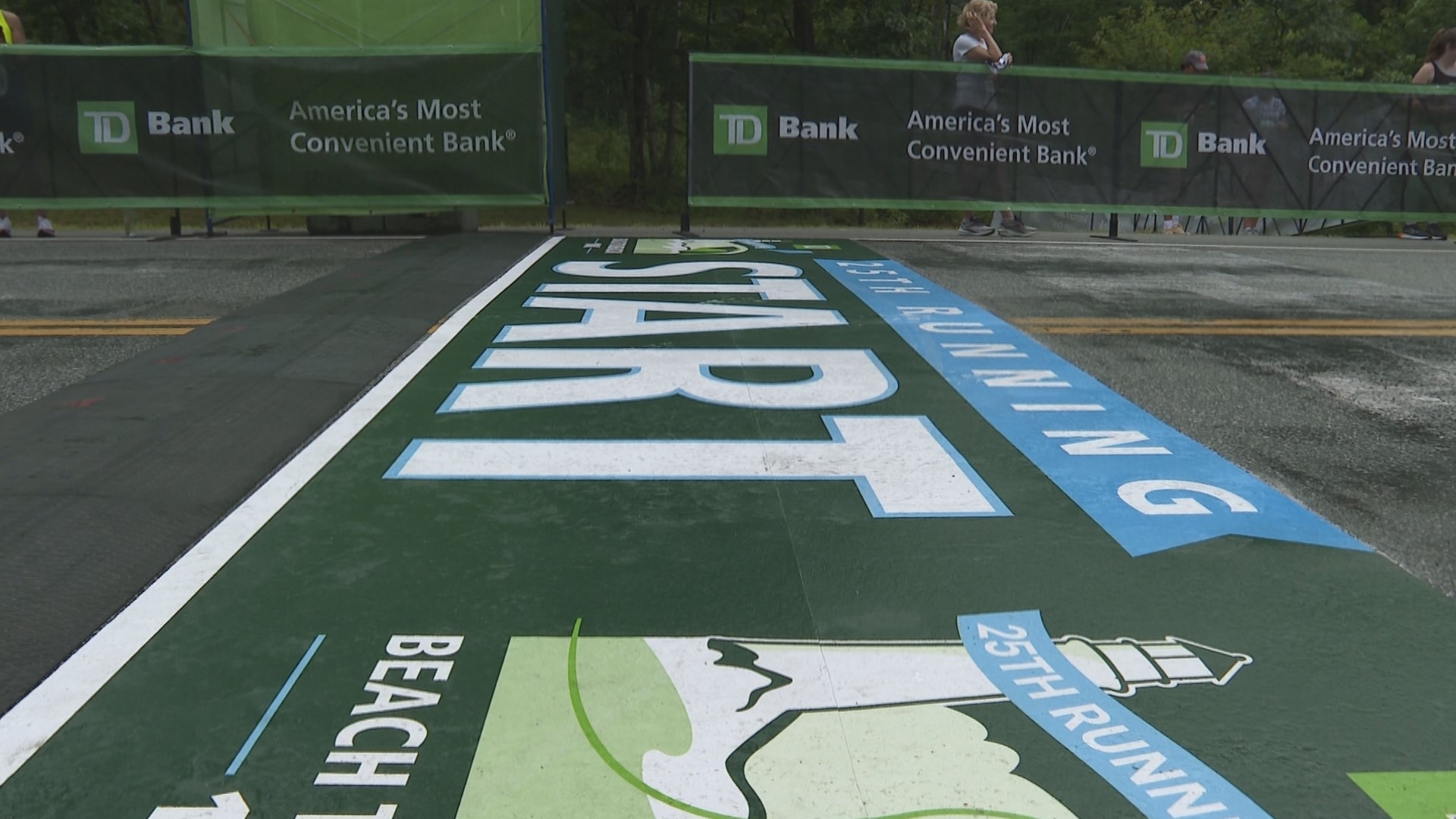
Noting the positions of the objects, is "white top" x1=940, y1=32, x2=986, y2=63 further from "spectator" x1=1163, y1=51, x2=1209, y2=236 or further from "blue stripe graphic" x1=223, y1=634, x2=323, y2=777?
"blue stripe graphic" x1=223, y1=634, x2=323, y2=777

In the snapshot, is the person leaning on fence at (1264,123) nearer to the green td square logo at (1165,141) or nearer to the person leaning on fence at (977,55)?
the green td square logo at (1165,141)

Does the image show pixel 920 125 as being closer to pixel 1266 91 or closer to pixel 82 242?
pixel 1266 91

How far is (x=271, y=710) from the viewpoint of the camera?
260 cm

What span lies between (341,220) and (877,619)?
11054 millimetres

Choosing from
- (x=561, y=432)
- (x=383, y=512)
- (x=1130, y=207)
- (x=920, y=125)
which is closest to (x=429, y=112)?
(x=920, y=125)

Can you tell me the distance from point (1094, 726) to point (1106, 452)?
229cm

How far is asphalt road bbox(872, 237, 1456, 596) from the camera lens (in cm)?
437

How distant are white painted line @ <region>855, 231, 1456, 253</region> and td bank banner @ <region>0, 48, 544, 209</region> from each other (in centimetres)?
389

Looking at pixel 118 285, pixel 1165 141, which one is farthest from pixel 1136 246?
pixel 118 285

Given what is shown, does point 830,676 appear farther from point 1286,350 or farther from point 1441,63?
point 1441,63

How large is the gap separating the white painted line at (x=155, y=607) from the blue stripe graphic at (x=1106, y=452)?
100 inches

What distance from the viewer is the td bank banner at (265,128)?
12070 mm

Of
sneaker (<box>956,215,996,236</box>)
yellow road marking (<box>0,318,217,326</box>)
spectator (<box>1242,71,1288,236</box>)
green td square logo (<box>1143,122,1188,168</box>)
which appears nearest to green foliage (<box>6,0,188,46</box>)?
sneaker (<box>956,215,996,236</box>)

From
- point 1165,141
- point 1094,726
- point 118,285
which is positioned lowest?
point 1094,726
